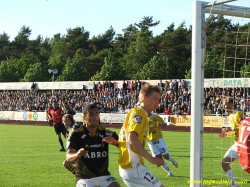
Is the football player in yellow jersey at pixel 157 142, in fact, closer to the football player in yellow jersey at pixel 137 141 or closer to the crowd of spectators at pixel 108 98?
the football player in yellow jersey at pixel 137 141

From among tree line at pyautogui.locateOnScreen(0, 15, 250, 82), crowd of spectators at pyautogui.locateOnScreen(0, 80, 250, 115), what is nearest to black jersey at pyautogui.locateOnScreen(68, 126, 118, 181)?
crowd of spectators at pyautogui.locateOnScreen(0, 80, 250, 115)

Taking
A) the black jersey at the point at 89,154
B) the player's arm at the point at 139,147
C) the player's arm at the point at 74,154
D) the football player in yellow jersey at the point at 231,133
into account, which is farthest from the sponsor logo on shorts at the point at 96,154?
the football player in yellow jersey at the point at 231,133

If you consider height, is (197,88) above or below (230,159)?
A: above

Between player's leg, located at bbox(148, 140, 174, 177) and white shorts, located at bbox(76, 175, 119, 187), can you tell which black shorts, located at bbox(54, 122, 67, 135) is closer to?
player's leg, located at bbox(148, 140, 174, 177)

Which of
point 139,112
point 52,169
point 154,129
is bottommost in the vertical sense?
point 52,169

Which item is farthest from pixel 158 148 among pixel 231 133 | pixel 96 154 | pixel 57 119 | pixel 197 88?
pixel 57 119

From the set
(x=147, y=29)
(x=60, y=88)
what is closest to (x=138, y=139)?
(x=60, y=88)

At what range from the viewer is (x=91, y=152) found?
598cm

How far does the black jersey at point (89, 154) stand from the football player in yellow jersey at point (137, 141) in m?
0.31

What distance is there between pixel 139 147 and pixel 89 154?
824 millimetres

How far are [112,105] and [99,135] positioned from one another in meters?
35.8

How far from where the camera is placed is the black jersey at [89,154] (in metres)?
5.95

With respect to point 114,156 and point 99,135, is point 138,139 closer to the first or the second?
point 99,135

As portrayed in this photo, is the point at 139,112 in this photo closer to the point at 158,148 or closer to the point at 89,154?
the point at 89,154
